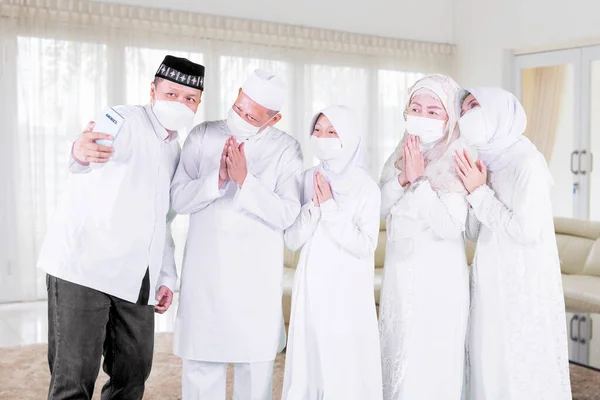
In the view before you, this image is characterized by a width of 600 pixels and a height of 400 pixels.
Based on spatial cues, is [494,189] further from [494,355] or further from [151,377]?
[151,377]

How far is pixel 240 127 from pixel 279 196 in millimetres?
250

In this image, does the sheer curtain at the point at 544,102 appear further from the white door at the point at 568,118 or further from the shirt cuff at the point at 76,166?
the shirt cuff at the point at 76,166

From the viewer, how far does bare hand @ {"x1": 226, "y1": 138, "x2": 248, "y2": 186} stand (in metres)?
2.15

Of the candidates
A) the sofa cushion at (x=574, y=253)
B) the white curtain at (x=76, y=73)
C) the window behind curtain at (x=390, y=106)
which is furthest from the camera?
the window behind curtain at (x=390, y=106)

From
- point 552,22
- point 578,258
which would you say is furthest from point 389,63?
point 578,258

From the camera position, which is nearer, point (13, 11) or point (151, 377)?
point (151, 377)

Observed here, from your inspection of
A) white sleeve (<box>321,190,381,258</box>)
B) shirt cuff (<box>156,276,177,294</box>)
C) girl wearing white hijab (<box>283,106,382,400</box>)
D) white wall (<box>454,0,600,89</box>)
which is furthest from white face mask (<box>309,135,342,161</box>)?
white wall (<box>454,0,600,89</box>)

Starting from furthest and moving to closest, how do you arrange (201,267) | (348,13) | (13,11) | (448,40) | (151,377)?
(448,40) < (348,13) < (13,11) < (151,377) < (201,267)

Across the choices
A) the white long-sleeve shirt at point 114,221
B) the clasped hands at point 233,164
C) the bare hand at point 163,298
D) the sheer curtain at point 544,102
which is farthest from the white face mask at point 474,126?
the sheer curtain at point 544,102

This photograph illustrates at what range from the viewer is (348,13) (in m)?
6.87

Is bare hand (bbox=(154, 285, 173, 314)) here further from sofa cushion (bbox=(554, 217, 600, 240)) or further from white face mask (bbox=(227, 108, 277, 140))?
sofa cushion (bbox=(554, 217, 600, 240))

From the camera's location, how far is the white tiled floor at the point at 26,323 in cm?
447

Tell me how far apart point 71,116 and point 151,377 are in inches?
110

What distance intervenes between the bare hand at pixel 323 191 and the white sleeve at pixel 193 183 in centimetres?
29
